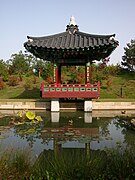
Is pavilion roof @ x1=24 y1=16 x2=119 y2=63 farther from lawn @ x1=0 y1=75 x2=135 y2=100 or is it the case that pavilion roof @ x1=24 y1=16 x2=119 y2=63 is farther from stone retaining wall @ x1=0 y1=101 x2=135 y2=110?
lawn @ x1=0 y1=75 x2=135 y2=100

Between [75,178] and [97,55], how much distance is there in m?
11.6

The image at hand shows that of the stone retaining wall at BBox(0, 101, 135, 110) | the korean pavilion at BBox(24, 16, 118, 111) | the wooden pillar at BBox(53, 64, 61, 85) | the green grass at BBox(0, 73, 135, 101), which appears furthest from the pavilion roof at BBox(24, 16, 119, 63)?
the green grass at BBox(0, 73, 135, 101)

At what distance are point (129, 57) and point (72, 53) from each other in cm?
2608

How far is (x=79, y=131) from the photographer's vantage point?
846 centimetres

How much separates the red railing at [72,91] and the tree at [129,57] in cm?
2459

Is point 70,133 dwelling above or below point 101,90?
below

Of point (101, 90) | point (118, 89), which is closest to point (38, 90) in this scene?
point (101, 90)

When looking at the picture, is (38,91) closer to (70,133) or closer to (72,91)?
(72,91)

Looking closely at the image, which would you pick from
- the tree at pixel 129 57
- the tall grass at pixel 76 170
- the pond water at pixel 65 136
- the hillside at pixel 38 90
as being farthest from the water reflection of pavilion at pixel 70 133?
the tree at pixel 129 57

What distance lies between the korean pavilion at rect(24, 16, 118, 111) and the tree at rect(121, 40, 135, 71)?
928 inches

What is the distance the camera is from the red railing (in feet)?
45.8

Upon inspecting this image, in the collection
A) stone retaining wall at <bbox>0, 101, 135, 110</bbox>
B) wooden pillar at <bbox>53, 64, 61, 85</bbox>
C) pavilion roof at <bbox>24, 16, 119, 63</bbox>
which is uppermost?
pavilion roof at <bbox>24, 16, 119, 63</bbox>

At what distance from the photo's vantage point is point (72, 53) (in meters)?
13.9

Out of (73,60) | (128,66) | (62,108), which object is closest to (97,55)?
(73,60)
